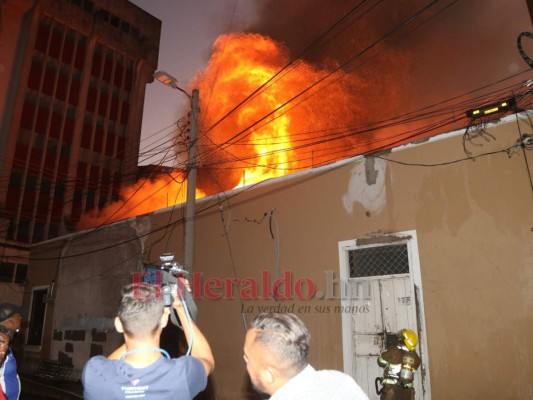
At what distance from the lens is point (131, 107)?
37.7 meters

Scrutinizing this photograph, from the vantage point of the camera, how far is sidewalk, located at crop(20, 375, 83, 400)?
1104 cm

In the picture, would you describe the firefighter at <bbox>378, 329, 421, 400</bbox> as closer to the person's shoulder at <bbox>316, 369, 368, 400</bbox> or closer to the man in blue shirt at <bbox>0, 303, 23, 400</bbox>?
the person's shoulder at <bbox>316, 369, 368, 400</bbox>

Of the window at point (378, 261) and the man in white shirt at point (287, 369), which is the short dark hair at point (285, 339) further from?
the window at point (378, 261)

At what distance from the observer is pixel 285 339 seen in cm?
195

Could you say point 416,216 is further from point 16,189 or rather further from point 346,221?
point 16,189

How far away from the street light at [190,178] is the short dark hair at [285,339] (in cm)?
608

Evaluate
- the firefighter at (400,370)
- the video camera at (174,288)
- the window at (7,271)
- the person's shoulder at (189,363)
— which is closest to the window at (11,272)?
the window at (7,271)

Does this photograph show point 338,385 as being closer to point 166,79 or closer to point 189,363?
point 189,363

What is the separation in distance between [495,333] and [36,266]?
53.5 ft

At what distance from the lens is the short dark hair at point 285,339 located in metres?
1.92

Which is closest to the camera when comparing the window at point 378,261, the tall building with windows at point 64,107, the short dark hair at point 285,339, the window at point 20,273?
the short dark hair at point 285,339

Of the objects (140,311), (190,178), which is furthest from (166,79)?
(140,311)

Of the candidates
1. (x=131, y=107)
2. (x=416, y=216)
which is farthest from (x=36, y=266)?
(x=131, y=107)

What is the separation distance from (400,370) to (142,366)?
184 inches
